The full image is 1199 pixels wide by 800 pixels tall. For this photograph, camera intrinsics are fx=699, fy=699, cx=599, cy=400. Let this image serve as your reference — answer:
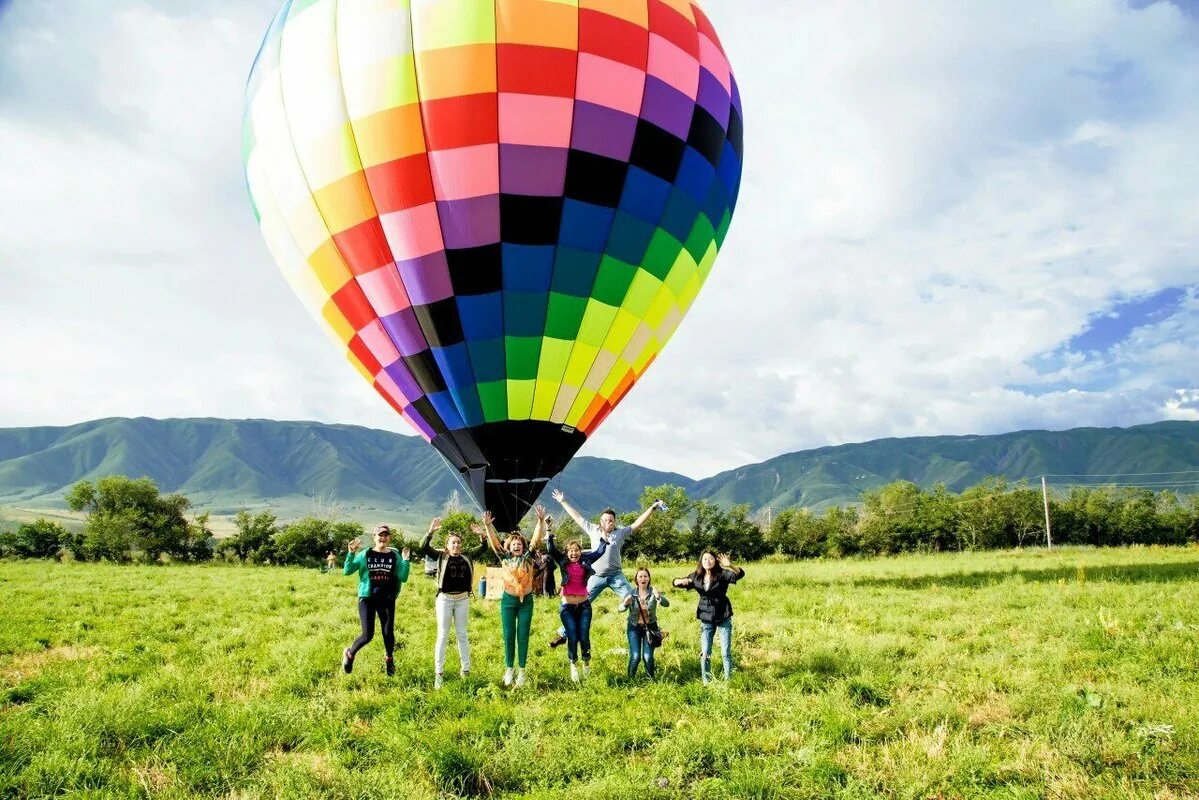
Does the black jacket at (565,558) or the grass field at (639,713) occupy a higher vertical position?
the black jacket at (565,558)

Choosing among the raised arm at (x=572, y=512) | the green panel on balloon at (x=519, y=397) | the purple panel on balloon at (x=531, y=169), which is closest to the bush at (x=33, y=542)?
the green panel on balloon at (x=519, y=397)

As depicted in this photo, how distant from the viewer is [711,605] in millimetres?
7891

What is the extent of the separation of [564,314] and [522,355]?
978 millimetres

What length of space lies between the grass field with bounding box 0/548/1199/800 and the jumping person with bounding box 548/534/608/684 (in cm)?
42

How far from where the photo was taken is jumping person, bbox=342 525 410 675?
8.18 meters

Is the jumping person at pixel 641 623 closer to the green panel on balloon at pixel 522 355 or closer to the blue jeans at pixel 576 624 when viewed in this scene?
the blue jeans at pixel 576 624

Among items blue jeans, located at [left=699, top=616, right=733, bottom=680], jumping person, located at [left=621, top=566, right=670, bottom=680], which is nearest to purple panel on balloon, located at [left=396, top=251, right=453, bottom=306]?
jumping person, located at [left=621, top=566, right=670, bottom=680]

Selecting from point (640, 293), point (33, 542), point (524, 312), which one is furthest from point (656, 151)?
point (33, 542)

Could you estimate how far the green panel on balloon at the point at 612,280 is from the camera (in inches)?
463

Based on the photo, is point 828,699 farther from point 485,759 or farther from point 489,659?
point 489,659

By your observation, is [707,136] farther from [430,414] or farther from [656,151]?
[430,414]

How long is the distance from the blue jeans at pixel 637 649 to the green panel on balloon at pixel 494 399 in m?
4.66

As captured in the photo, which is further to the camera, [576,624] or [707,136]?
[707,136]

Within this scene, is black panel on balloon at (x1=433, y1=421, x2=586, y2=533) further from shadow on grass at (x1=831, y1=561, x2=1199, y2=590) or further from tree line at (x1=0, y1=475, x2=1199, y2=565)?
tree line at (x1=0, y1=475, x2=1199, y2=565)
